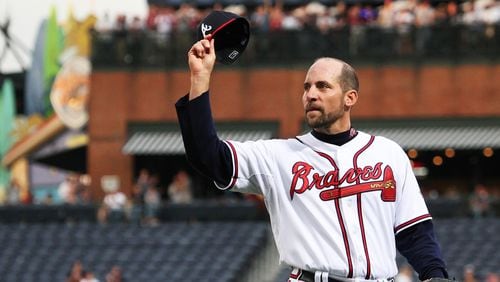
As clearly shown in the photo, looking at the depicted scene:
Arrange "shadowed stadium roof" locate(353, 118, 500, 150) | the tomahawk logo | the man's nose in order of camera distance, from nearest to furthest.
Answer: the tomahawk logo → the man's nose → "shadowed stadium roof" locate(353, 118, 500, 150)

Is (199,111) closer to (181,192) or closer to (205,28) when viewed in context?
(205,28)

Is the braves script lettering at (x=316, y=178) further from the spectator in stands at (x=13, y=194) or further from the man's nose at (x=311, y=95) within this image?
the spectator in stands at (x=13, y=194)

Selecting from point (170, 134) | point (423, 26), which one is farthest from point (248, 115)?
point (423, 26)

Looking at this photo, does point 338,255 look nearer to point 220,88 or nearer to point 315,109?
point 315,109

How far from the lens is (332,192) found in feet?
A: 18.2

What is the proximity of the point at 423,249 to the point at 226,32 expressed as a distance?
→ 126 cm

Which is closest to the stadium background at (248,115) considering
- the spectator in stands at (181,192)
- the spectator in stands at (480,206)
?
the spectator in stands at (480,206)

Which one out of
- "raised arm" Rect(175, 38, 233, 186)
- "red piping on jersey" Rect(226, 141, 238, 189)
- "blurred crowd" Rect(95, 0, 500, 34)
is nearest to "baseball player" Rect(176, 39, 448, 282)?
"red piping on jersey" Rect(226, 141, 238, 189)

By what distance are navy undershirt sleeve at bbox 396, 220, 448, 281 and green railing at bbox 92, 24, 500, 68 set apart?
762 inches

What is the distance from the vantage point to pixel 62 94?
3250cm

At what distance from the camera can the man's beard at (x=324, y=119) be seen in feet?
18.1

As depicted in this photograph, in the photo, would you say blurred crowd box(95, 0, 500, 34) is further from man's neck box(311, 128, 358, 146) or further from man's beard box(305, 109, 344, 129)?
man's beard box(305, 109, 344, 129)

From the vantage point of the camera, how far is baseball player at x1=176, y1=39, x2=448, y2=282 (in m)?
5.48

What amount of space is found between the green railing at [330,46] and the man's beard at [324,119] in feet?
63.9
